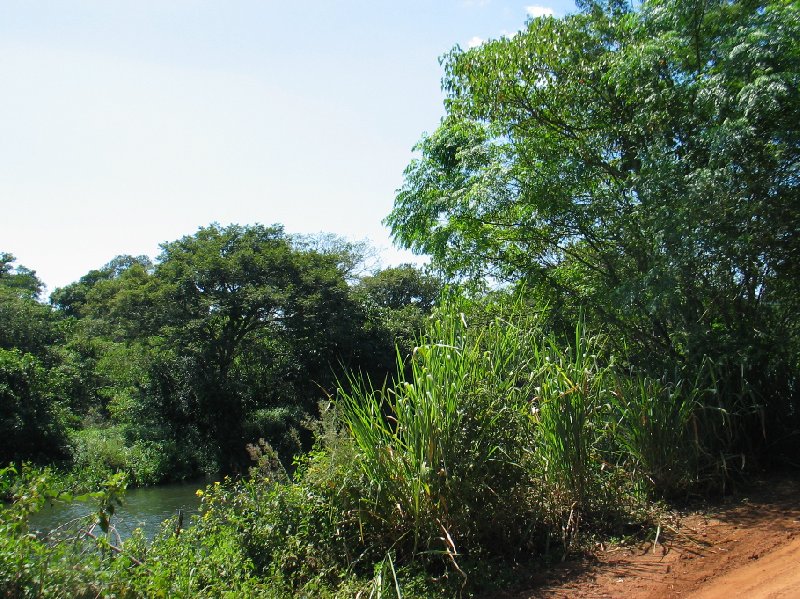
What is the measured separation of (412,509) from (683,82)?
5775mm

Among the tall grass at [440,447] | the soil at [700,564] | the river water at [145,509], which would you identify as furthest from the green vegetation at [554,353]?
the river water at [145,509]

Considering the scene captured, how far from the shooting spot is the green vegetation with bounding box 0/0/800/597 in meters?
4.52

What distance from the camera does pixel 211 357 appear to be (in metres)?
22.7

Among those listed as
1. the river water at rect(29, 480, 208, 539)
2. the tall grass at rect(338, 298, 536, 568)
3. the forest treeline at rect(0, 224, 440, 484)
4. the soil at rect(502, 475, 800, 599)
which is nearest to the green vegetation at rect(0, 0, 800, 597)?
the tall grass at rect(338, 298, 536, 568)

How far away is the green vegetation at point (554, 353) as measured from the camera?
4.52 meters

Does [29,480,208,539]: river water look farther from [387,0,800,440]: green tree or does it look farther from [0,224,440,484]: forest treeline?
[387,0,800,440]: green tree

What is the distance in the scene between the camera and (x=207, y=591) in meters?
4.35

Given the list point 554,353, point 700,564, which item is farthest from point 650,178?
point 700,564

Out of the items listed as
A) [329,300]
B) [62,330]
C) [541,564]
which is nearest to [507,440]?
[541,564]

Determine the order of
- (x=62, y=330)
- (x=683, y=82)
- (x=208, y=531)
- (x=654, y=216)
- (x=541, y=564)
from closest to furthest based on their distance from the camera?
(x=541, y=564), (x=208, y=531), (x=654, y=216), (x=683, y=82), (x=62, y=330)

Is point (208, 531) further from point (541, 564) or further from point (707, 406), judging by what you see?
point (707, 406)

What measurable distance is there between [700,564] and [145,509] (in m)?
15.4

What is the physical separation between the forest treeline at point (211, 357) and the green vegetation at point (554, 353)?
39.3 feet

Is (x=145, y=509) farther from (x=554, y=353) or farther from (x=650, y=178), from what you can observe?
(x=650, y=178)
